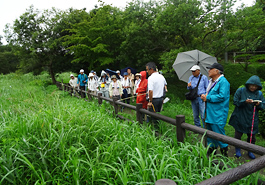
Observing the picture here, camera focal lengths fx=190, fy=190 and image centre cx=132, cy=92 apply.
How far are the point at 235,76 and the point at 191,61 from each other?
318 inches

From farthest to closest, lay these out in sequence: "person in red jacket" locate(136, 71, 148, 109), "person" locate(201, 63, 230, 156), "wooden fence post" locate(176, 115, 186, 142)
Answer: "person in red jacket" locate(136, 71, 148, 109)
"person" locate(201, 63, 230, 156)
"wooden fence post" locate(176, 115, 186, 142)

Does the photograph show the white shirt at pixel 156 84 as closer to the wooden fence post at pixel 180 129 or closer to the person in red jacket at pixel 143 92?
the person in red jacket at pixel 143 92

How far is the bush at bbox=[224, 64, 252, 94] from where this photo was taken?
1147cm

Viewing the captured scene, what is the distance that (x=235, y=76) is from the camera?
11.8 metres

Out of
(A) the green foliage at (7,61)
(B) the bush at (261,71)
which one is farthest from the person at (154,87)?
(A) the green foliage at (7,61)

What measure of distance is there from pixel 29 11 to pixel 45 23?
1698mm

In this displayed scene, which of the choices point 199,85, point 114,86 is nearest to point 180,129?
point 199,85

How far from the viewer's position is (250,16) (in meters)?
9.46

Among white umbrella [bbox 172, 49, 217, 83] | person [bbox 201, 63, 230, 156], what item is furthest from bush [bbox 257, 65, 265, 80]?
person [bbox 201, 63, 230, 156]

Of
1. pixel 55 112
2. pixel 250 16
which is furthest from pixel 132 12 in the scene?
pixel 55 112

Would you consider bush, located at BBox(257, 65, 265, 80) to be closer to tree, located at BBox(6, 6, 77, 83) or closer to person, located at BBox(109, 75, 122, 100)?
person, located at BBox(109, 75, 122, 100)

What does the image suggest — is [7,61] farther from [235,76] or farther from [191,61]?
[191,61]

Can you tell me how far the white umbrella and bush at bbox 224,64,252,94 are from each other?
24.0 ft

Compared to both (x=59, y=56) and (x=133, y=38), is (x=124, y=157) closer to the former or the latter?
(x=133, y=38)
